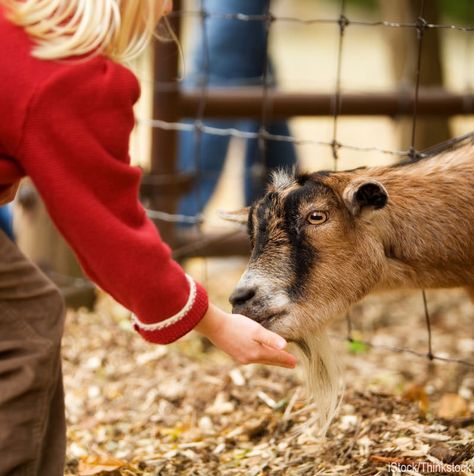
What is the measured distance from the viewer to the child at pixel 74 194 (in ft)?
6.67

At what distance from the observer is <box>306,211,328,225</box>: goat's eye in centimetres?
294

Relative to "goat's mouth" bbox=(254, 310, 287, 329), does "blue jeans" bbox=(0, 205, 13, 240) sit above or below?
below

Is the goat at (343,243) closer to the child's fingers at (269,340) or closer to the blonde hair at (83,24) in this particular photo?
the child's fingers at (269,340)

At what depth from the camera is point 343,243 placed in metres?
2.97

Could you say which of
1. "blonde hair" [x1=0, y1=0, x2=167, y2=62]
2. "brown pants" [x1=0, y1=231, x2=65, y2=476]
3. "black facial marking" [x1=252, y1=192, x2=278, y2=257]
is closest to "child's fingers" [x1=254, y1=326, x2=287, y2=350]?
"brown pants" [x1=0, y1=231, x2=65, y2=476]

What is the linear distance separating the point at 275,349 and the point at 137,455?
45.5 inches

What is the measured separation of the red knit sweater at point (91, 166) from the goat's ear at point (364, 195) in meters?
0.86

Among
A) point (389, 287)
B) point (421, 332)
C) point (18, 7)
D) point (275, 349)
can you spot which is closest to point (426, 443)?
point (389, 287)

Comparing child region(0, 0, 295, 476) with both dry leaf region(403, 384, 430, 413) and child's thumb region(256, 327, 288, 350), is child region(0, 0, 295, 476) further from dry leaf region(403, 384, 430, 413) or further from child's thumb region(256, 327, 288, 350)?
dry leaf region(403, 384, 430, 413)

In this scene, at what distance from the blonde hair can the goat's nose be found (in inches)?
35.2

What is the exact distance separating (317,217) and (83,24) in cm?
112

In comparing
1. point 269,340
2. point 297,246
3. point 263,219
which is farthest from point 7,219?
point 269,340

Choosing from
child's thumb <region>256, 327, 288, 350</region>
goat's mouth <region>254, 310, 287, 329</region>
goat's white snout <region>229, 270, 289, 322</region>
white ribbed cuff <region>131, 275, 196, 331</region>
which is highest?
white ribbed cuff <region>131, 275, 196, 331</region>

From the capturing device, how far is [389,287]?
3107 mm
